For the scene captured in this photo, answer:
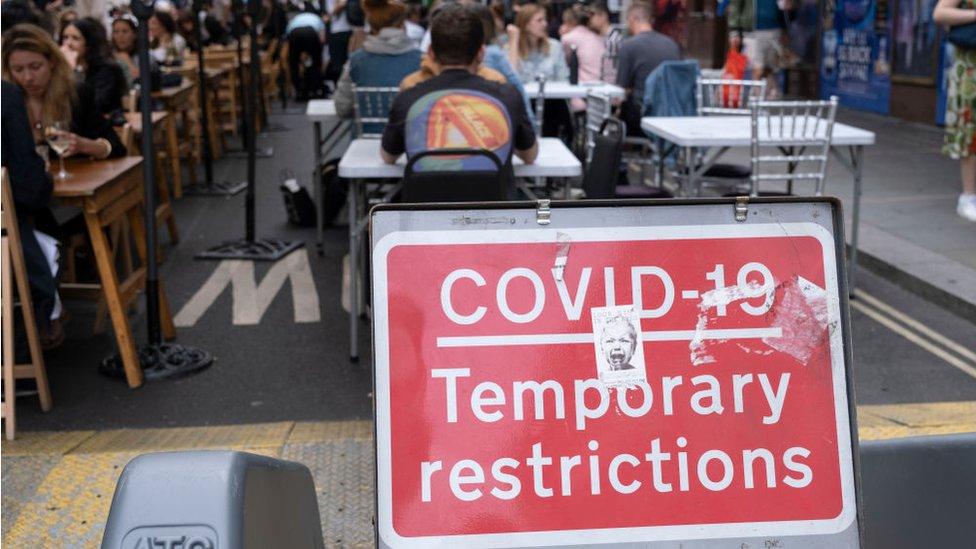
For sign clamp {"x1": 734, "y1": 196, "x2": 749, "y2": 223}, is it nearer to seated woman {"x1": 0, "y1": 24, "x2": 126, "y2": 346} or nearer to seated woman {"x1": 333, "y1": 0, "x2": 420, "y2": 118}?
seated woman {"x1": 0, "y1": 24, "x2": 126, "y2": 346}

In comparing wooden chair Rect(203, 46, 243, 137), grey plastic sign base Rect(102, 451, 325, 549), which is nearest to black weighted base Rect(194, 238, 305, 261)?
wooden chair Rect(203, 46, 243, 137)

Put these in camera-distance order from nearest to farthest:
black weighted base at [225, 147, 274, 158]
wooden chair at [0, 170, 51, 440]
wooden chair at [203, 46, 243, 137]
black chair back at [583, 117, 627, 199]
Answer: wooden chair at [0, 170, 51, 440]
black chair back at [583, 117, 627, 199]
black weighted base at [225, 147, 274, 158]
wooden chair at [203, 46, 243, 137]

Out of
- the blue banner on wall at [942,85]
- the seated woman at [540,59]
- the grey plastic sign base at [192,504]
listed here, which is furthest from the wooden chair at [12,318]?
the blue banner on wall at [942,85]

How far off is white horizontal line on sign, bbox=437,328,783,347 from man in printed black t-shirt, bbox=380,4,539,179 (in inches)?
119

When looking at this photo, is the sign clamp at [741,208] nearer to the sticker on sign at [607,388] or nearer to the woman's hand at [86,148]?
the sticker on sign at [607,388]

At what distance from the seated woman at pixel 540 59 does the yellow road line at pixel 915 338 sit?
493 cm

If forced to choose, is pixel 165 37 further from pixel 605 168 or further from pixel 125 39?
pixel 605 168

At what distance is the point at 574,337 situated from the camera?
2025 mm

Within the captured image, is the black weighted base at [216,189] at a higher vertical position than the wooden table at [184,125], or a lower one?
lower

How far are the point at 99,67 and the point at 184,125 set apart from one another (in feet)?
10.4

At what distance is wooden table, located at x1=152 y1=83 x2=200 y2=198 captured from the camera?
33.8 ft

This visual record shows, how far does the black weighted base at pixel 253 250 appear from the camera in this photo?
8195 millimetres

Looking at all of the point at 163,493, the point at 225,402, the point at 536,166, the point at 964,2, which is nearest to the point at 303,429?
the point at 225,402

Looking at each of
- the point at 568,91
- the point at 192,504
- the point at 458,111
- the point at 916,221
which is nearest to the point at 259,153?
the point at 568,91
